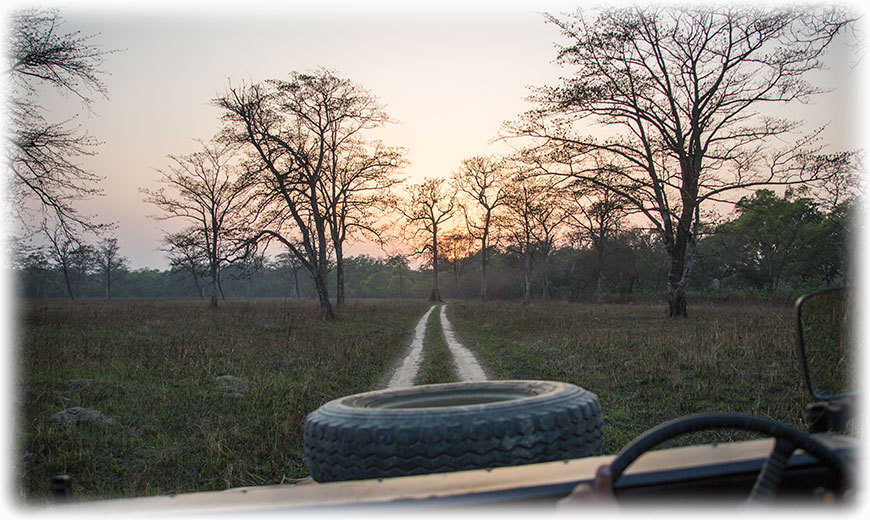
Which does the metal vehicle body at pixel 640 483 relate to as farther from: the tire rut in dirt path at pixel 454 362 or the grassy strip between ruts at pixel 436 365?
the tire rut in dirt path at pixel 454 362

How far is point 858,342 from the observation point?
2193 millimetres

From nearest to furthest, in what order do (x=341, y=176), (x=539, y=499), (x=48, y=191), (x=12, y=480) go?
1. (x=539, y=499)
2. (x=12, y=480)
3. (x=48, y=191)
4. (x=341, y=176)

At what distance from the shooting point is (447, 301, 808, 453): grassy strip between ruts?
6.18 metres

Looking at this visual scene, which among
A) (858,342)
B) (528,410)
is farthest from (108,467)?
(858,342)

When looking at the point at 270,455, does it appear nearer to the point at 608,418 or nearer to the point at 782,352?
the point at 608,418

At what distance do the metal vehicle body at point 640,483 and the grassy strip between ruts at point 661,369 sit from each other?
363 centimetres

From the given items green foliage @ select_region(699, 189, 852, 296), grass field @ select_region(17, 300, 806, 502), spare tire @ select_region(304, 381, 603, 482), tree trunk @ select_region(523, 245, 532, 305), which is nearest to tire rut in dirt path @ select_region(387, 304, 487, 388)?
grass field @ select_region(17, 300, 806, 502)

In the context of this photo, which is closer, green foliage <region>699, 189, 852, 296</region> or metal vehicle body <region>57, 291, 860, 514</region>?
metal vehicle body <region>57, 291, 860, 514</region>

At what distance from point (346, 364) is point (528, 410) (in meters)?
7.78

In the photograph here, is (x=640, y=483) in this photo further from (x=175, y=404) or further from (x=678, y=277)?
(x=678, y=277)

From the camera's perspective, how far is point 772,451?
126 centimetres

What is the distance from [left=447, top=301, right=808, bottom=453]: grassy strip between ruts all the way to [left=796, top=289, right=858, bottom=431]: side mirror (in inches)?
118

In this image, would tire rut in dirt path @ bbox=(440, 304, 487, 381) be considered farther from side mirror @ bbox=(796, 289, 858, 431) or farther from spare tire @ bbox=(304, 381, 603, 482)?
side mirror @ bbox=(796, 289, 858, 431)

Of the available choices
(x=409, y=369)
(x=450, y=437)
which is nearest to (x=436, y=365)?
(x=409, y=369)
